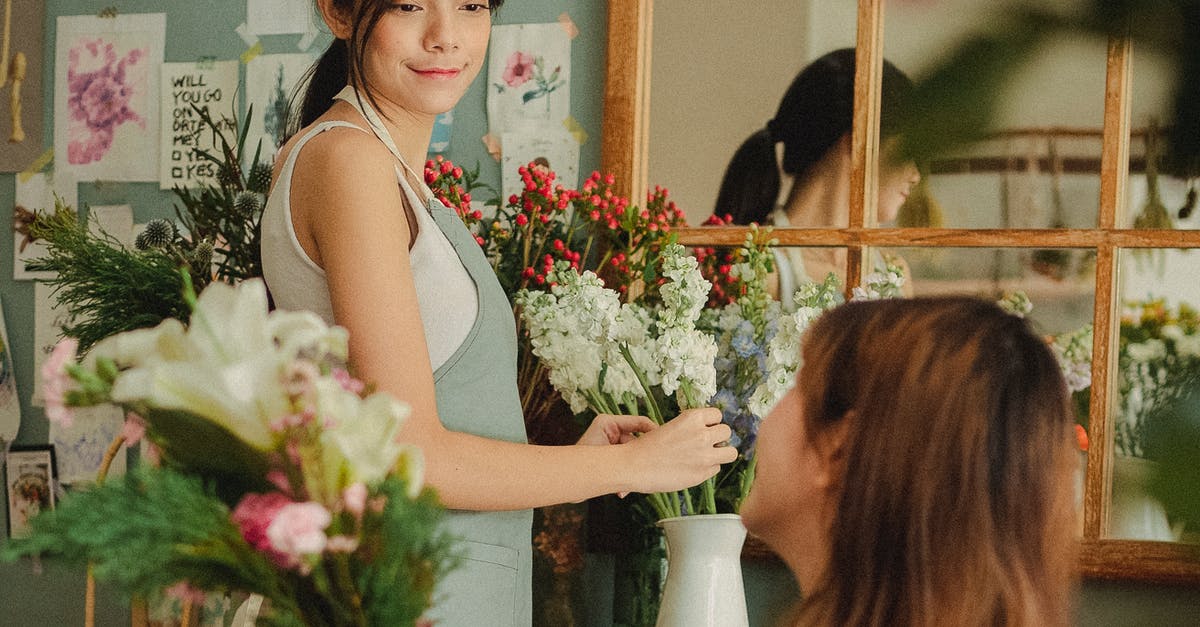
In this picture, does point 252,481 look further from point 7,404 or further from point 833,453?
point 7,404

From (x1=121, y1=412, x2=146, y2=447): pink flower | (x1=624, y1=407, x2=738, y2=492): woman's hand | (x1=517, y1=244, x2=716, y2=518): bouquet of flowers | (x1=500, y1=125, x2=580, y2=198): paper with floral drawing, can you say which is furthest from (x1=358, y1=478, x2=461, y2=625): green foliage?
(x1=500, y1=125, x2=580, y2=198): paper with floral drawing

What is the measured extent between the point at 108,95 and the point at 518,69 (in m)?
0.72

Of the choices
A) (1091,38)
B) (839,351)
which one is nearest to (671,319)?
(839,351)

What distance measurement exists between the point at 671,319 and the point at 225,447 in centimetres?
77

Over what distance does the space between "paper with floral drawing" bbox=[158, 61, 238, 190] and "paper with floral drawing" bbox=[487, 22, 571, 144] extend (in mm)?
446

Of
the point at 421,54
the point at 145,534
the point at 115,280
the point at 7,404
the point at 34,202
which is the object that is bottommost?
the point at 7,404

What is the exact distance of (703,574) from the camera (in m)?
1.28

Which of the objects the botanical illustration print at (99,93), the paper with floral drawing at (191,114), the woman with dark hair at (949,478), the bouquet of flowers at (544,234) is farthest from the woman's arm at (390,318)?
the botanical illustration print at (99,93)

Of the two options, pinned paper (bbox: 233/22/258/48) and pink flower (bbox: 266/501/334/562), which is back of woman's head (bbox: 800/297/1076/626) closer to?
pink flower (bbox: 266/501/334/562)

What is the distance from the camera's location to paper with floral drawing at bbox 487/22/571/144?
5.66ft

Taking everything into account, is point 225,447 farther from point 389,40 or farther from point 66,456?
point 66,456

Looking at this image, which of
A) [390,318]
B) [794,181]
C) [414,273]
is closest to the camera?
[390,318]

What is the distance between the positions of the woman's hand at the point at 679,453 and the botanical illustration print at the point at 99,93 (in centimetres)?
119

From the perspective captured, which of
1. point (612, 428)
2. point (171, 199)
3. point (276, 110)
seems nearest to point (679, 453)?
point (612, 428)
